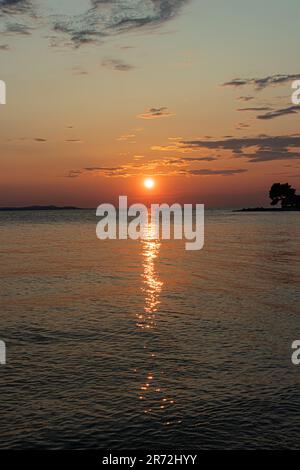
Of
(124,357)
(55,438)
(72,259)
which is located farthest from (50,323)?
(72,259)

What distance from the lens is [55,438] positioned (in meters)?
11.9

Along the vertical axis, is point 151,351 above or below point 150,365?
above

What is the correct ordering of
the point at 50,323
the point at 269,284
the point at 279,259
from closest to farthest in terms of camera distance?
1. the point at 50,323
2. the point at 269,284
3. the point at 279,259

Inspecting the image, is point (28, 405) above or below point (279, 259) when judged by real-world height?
below

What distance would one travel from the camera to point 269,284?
34656mm

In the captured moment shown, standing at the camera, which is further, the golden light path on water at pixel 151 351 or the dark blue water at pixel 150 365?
the golden light path on water at pixel 151 351

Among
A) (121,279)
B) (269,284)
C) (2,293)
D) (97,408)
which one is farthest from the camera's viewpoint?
(121,279)

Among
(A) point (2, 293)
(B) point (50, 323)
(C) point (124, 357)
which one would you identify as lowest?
(C) point (124, 357)

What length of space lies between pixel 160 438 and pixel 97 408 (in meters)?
2.42

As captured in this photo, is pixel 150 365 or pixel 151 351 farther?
pixel 151 351

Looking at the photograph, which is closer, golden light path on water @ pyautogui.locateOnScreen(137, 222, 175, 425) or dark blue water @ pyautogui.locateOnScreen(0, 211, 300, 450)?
dark blue water @ pyautogui.locateOnScreen(0, 211, 300, 450)

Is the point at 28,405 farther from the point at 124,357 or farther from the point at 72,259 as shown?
the point at 72,259
